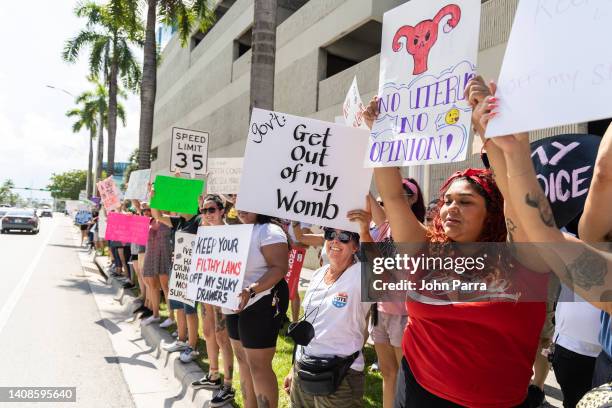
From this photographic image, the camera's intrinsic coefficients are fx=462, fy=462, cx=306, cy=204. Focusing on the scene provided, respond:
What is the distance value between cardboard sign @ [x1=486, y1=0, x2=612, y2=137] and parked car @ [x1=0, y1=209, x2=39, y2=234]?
31241 mm

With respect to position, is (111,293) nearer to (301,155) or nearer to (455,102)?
(301,155)

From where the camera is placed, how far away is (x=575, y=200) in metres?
1.96

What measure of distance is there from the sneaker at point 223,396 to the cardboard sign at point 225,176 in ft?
8.19

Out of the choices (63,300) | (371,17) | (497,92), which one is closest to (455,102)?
(497,92)

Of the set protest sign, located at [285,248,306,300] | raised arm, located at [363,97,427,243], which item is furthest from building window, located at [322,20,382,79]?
raised arm, located at [363,97,427,243]

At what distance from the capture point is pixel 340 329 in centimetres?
276

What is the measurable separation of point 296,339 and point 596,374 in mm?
1520

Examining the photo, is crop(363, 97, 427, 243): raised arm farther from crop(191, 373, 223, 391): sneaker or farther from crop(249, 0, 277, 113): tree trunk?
crop(249, 0, 277, 113): tree trunk

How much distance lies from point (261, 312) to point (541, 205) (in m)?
2.35

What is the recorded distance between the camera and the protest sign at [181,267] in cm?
501

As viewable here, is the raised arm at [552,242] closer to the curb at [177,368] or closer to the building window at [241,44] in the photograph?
the curb at [177,368]

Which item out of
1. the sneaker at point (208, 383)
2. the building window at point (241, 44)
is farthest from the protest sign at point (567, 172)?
the building window at point (241, 44)

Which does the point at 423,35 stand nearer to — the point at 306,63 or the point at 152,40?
the point at 306,63

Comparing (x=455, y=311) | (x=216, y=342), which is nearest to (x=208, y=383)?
(x=216, y=342)
